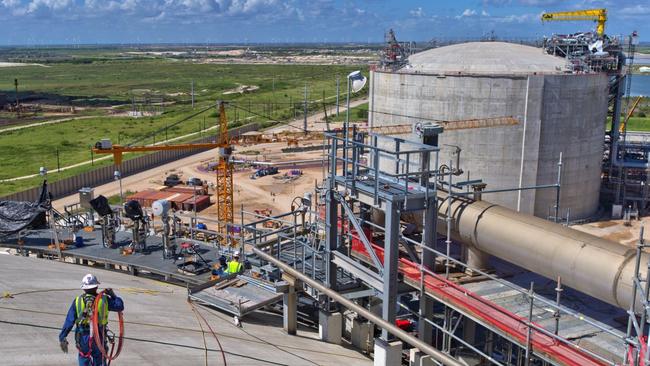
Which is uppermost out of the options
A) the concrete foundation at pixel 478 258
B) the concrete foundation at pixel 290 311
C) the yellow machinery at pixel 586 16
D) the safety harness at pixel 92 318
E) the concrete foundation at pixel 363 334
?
the yellow machinery at pixel 586 16

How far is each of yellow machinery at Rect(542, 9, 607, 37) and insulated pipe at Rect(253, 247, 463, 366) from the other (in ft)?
147

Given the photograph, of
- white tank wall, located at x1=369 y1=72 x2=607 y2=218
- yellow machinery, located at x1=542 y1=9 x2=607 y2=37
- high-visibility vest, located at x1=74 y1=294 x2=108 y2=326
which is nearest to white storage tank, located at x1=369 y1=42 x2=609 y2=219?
white tank wall, located at x1=369 y1=72 x2=607 y2=218

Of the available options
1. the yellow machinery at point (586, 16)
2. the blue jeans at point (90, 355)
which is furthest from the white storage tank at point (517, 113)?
the blue jeans at point (90, 355)

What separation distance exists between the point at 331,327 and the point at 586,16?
6447cm

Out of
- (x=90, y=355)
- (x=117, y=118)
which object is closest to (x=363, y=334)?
(x=90, y=355)

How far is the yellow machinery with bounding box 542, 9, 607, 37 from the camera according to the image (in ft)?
196

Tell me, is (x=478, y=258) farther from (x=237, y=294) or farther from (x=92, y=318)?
(x=92, y=318)

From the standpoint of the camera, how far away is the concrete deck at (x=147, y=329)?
14352 millimetres

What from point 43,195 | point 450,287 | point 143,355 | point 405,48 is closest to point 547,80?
point 405,48

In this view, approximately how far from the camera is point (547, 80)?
41.6 metres

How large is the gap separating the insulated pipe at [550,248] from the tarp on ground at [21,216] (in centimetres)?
1908

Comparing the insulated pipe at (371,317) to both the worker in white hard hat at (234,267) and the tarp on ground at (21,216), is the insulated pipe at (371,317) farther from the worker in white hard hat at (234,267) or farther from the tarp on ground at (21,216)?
the tarp on ground at (21,216)

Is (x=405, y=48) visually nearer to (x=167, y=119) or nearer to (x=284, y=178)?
(x=284, y=178)

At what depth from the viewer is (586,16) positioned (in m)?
72.7
